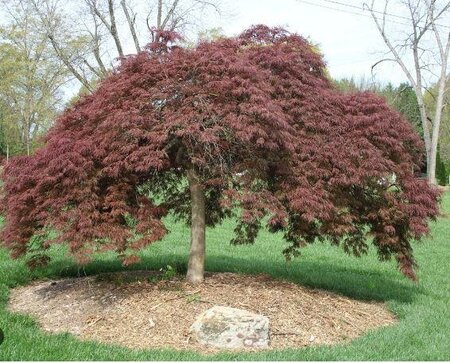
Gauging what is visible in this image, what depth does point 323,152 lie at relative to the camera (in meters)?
5.97

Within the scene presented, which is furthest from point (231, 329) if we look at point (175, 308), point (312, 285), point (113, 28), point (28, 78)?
point (28, 78)

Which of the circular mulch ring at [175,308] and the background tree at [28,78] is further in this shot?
the background tree at [28,78]

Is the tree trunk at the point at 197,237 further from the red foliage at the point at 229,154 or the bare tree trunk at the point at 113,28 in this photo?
the bare tree trunk at the point at 113,28

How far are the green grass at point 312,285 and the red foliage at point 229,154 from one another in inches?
34.1

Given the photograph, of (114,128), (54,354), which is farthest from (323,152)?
(54,354)

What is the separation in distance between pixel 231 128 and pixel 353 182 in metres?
1.44

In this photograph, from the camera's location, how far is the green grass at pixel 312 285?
4.70m

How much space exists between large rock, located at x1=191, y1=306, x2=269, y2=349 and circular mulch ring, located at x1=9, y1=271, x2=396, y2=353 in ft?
0.39

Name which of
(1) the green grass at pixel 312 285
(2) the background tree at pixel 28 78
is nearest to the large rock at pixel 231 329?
(1) the green grass at pixel 312 285

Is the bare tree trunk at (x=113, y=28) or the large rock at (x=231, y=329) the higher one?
the bare tree trunk at (x=113, y=28)

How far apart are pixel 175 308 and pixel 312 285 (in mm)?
2591

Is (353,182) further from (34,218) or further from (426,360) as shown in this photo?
(34,218)

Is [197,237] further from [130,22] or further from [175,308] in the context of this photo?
[130,22]

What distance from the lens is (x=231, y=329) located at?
5055mm
